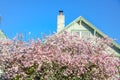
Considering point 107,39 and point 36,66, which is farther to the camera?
point 107,39

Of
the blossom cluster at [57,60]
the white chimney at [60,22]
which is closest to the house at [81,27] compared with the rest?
the white chimney at [60,22]

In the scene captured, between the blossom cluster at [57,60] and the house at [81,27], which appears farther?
the house at [81,27]

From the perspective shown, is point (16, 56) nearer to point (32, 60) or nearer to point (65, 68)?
point (32, 60)

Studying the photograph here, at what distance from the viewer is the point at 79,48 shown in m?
23.5

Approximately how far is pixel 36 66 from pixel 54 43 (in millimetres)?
1825

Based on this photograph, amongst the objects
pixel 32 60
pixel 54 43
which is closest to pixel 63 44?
pixel 54 43

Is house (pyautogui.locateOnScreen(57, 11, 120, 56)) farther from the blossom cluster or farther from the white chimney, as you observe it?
the blossom cluster

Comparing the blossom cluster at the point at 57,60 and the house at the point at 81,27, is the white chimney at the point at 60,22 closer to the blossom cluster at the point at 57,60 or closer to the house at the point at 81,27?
the house at the point at 81,27

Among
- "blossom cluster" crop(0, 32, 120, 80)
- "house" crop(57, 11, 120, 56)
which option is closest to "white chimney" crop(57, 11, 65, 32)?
"house" crop(57, 11, 120, 56)

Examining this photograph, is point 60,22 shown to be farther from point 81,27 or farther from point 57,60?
point 57,60

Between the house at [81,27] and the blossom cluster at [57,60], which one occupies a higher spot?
the house at [81,27]

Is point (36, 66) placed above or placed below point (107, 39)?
below

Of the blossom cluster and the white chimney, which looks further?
the white chimney

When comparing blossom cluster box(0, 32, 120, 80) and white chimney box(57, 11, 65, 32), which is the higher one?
white chimney box(57, 11, 65, 32)
